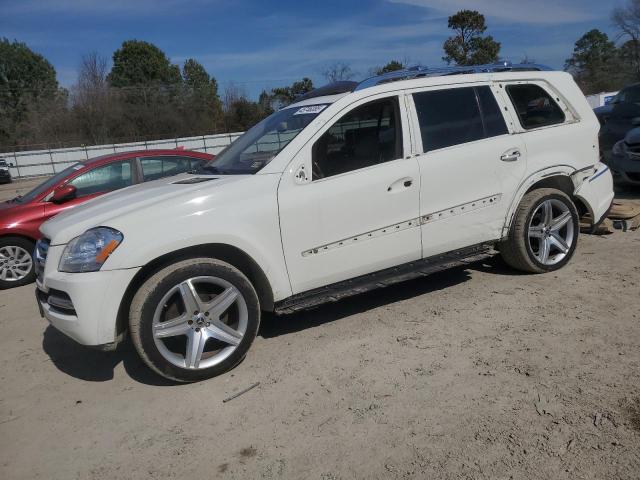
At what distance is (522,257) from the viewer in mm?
4867

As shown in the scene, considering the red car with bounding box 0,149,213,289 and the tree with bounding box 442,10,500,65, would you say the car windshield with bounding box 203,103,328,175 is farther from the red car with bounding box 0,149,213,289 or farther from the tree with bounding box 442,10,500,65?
the tree with bounding box 442,10,500,65

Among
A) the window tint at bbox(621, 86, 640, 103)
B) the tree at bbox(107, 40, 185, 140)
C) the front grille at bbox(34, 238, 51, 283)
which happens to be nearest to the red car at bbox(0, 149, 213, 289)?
the front grille at bbox(34, 238, 51, 283)

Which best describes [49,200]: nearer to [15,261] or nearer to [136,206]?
[15,261]

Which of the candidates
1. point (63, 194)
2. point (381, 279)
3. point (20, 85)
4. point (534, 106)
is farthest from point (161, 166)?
point (20, 85)

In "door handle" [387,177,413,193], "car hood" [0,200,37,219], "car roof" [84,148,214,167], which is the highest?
"car roof" [84,148,214,167]

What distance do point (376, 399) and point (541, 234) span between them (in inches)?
106

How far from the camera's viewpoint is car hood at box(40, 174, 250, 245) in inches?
135

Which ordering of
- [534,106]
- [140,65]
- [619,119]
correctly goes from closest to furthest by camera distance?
1. [534,106]
2. [619,119]
3. [140,65]

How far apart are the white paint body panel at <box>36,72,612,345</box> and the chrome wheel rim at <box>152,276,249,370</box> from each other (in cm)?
27

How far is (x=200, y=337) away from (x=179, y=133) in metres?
55.7

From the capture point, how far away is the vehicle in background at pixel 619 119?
9.47 metres

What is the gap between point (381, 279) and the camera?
13.5 ft

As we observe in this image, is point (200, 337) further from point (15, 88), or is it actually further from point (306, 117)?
point (15, 88)

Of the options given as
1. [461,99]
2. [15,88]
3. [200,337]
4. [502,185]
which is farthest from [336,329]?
[15,88]
